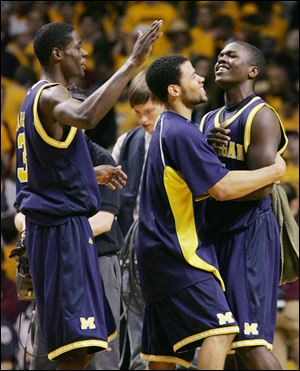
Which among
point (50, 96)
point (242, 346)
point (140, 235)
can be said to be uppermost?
point (50, 96)

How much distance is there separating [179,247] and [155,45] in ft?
25.6

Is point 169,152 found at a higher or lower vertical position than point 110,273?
higher

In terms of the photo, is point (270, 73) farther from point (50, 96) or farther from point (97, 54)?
point (50, 96)

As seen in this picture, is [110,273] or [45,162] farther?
[110,273]

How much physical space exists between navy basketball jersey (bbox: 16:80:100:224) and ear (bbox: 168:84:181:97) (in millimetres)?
639

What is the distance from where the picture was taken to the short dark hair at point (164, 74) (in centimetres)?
623

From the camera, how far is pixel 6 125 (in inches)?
432

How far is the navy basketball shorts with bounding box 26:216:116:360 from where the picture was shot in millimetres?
5730

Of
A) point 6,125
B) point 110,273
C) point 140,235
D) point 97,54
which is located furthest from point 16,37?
point 140,235

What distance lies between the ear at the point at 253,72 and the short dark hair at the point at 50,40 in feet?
3.64

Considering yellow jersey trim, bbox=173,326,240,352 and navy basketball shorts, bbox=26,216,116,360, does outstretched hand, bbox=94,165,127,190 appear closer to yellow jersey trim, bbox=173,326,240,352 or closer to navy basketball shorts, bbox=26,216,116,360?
navy basketball shorts, bbox=26,216,116,360

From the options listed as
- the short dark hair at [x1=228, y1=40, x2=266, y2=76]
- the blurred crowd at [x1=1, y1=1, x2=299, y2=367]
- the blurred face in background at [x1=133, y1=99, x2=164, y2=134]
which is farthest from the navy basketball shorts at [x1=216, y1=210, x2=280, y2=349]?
the blurred crowd at [x1=1, y1=1, x2=299, y2=367]

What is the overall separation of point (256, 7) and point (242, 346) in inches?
339

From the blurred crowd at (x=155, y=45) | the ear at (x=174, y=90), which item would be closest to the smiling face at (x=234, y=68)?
the ear at (x=174, y=90)
